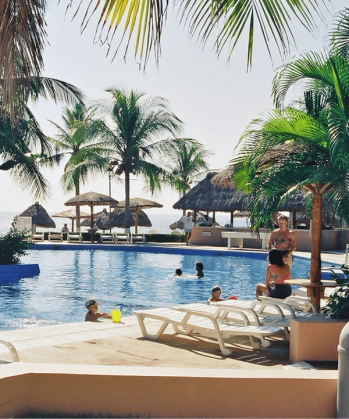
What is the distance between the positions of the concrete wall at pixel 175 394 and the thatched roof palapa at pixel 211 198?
23.5 meters

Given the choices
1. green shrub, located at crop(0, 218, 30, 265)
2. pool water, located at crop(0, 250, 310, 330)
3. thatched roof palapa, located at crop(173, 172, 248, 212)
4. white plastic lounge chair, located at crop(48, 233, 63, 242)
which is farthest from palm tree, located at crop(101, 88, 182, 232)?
green shrub, located at crop(0, 218, 30, 265)

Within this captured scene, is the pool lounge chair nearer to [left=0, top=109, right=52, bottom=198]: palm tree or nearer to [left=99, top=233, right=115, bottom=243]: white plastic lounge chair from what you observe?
[left=0, top=109, right=52, bottom=198]: palm tree

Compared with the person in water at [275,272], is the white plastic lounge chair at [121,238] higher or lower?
higher

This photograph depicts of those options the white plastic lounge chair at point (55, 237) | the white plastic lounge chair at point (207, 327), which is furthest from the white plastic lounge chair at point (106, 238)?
the white plastic lounge chair at point (207, 327)

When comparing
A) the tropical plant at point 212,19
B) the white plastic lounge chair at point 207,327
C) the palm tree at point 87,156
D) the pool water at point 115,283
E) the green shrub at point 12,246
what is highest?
the palm tree at point 87,156

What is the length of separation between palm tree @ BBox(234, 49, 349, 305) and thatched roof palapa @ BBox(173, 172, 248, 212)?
1972 cm

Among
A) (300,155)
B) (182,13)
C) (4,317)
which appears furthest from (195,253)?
(182,13)

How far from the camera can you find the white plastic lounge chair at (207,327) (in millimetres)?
5172

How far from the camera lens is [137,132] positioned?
26484 mm

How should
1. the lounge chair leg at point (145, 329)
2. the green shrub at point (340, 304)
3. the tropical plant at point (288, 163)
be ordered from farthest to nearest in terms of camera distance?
the tropical plant at point (288, 163) → the lounge chair leg at point (145, 329) → the green shrub at point (340, 304)

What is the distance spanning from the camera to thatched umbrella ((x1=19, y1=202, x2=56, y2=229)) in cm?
3544

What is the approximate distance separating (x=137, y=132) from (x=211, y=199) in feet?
15.8

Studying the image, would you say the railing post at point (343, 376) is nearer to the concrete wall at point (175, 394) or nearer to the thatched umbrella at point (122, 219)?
the concrete wall at point (175, 394)

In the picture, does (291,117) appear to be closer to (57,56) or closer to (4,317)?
(57,56)
